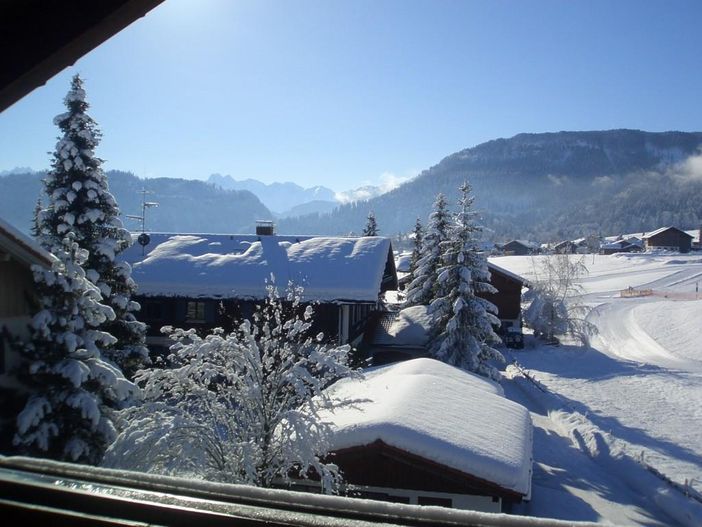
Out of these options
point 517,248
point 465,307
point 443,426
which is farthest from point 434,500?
point 517,248

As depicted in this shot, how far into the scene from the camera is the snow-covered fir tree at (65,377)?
10.5 meters

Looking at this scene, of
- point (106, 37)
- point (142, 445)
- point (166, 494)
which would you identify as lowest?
point (142, 445)

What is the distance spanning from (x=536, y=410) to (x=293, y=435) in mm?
18894

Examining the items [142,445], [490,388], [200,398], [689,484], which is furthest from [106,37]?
[689,484]

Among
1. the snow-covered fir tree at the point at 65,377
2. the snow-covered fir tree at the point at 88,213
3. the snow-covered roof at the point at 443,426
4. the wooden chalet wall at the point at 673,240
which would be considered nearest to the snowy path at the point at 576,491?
the snow-covered roof at the point at 443,426

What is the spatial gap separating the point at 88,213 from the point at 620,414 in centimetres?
2433

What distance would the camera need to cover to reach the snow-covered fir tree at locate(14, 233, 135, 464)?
10.5 meters

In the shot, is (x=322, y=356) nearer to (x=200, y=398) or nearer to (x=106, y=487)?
(x=200, y=398)

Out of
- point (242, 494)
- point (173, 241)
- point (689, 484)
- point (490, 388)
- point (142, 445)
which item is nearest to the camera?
point (242, 494)

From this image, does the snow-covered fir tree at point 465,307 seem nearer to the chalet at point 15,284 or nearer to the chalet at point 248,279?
the chalet at point 248,279

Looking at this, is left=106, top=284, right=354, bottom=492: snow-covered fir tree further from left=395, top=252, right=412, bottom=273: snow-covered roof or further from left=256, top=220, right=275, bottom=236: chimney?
left=395, top=252, right=412, bottom=273: snow-covered roof

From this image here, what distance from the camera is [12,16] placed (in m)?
1.41

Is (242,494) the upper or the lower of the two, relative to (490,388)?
upper

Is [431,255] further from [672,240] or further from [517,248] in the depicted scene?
[517,248]
